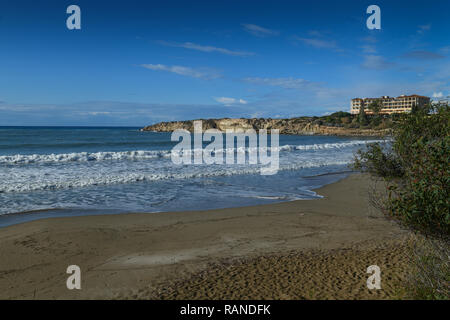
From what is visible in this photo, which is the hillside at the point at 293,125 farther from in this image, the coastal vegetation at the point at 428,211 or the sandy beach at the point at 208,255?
the coastal vegetation at the point at 428,211

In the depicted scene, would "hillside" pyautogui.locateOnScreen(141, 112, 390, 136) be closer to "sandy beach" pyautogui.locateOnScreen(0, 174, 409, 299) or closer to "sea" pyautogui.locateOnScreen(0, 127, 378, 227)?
"sea" pyautogui.locateOnScreen(0, 127, 378, 227)

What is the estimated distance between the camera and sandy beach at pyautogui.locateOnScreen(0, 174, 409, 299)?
16.7 ft

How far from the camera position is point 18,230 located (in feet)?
26.8

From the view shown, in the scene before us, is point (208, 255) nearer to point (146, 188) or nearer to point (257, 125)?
point (146, 188)

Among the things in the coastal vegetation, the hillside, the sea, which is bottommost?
the sea

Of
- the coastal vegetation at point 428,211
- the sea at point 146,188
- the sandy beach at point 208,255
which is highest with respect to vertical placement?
the coastal vegetation at point 428,211

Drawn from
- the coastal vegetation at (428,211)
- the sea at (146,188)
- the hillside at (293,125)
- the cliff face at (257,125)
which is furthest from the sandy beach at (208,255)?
the cliff face at (257,125)

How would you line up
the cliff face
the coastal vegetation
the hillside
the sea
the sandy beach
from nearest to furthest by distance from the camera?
the coastal vegetation
the sandy beach
the sea
the hillside
the cliff face

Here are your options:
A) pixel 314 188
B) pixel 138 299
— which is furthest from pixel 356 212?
pixel 138 299

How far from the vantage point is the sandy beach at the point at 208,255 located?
5.08 metres

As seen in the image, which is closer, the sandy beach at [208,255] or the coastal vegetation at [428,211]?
the coastal vegetation at [428,211]

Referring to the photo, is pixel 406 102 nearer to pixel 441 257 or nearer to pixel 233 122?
pixel 233 122

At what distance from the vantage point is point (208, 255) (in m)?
6.64

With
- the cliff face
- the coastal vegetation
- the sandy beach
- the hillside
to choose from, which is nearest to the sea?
the sandy beach
